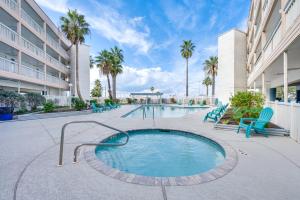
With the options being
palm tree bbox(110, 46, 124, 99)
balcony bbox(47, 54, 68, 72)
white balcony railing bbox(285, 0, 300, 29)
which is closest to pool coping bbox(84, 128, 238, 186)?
white balcony railing bbox(285, 0, 300, 29)

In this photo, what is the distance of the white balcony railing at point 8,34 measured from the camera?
44.2 feet

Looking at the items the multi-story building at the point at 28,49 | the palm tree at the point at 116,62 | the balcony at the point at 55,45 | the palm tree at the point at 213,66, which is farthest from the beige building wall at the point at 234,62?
the balcony at the point at 55,45

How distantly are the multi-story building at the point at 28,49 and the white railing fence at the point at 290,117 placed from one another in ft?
61.6

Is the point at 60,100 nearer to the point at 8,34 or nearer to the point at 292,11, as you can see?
the point at 8,34

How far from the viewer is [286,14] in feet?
23.2

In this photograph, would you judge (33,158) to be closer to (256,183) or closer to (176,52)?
(256,183)

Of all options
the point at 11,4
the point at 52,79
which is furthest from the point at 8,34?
the point at 52,79

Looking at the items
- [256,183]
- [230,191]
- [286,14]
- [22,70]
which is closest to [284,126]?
[286,14]

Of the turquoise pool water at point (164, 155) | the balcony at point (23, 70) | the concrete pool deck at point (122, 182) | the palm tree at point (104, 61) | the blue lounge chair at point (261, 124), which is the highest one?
the palm tree at point (104, 61)

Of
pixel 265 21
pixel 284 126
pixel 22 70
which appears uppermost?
pixel 265 21

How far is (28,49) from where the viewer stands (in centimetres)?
1731

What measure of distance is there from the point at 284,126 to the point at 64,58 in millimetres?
30442

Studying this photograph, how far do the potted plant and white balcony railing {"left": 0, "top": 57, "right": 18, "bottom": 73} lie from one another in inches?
123

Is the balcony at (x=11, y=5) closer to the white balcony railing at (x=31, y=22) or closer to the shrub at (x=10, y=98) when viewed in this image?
the white balcony railing at (x=31, y=22)
